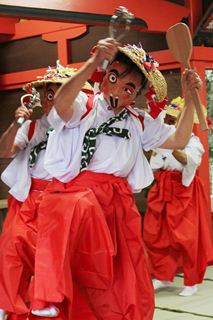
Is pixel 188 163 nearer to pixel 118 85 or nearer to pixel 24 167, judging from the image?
pixel 24 167

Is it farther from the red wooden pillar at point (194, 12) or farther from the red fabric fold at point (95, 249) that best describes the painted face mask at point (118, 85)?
the red wooden pillar at point (194, 12)

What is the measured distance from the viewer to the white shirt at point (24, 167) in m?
4.05

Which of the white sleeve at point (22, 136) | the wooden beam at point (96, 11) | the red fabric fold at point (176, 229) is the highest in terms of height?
the wooden beam at point (96, 11)

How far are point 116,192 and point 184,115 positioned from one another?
0.47 m

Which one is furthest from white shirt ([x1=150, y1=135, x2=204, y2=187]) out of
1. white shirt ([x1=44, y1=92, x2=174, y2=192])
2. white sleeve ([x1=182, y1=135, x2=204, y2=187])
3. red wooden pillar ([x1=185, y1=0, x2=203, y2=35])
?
white shirt ([x1=44, y1=92, x2=174, y2=192])

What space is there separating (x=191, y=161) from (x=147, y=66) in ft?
7.05

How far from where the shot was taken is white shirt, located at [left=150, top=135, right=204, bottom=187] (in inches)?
210

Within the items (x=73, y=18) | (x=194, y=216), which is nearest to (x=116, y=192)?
(x=73, y=18)

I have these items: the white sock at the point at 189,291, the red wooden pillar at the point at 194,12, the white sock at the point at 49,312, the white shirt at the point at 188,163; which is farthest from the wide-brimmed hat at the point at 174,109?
the white sock at the point at 49,312

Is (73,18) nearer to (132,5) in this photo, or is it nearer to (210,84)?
(132,5)

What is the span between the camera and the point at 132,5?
545 cm

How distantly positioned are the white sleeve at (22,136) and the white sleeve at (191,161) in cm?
160

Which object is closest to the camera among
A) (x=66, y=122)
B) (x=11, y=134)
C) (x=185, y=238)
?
(x=66, y=122)

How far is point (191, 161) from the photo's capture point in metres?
5.32
